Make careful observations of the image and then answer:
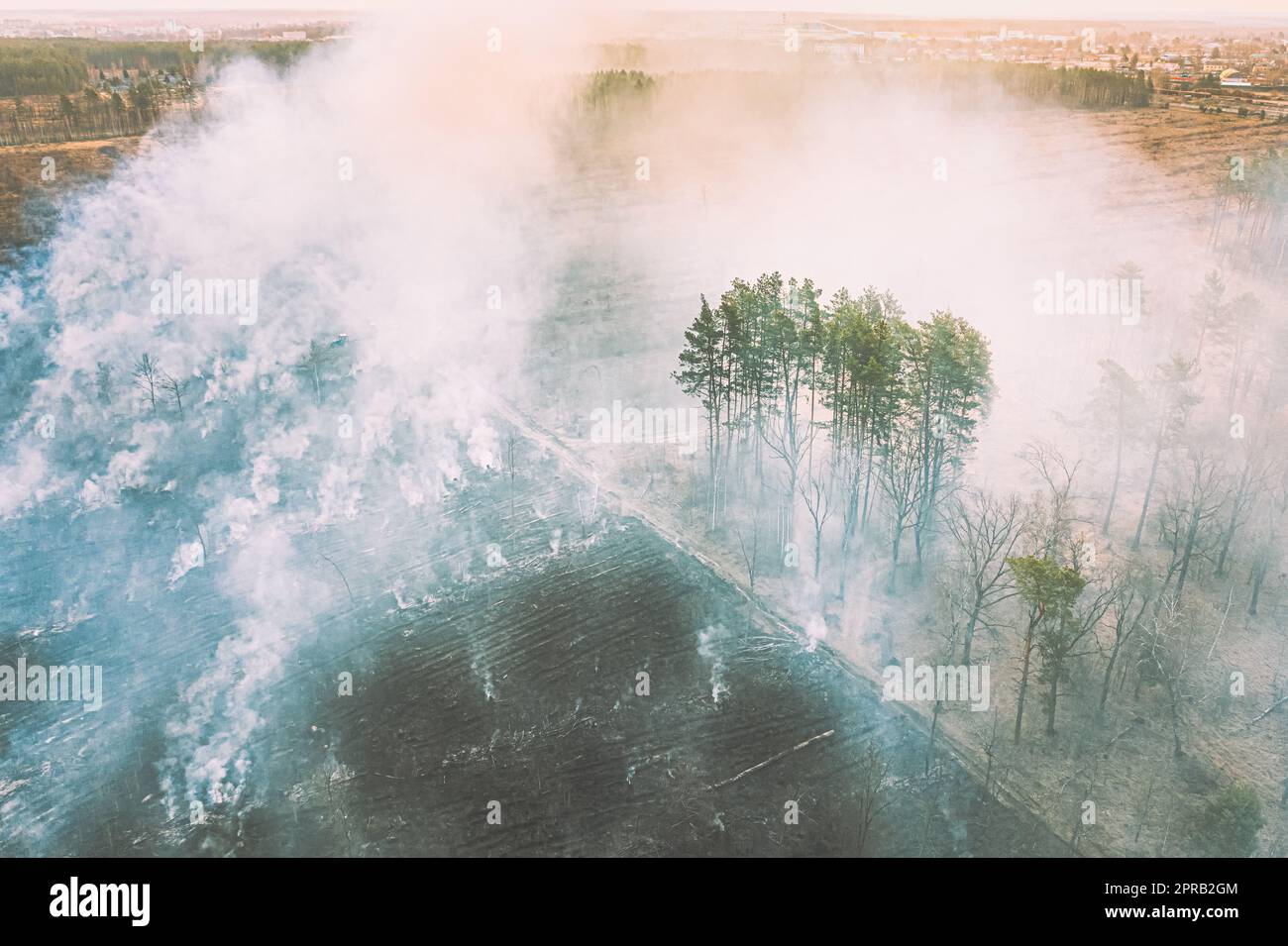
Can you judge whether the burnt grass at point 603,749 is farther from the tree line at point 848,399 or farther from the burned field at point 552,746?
the tree line at point 848,399

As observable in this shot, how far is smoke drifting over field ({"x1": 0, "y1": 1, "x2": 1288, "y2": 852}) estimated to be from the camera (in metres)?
31.6

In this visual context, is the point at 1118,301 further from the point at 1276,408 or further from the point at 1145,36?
the point at 1145,36

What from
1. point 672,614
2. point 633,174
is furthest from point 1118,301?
point 633,174

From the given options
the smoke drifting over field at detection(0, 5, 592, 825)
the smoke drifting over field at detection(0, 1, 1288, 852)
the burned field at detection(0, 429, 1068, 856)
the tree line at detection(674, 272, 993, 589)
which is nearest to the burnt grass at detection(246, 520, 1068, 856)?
the burned field at detection(0, 429, 1068, 856)

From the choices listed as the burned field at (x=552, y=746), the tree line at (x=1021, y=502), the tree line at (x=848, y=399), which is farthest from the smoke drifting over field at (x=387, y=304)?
the tree line at (x=848, y=399)

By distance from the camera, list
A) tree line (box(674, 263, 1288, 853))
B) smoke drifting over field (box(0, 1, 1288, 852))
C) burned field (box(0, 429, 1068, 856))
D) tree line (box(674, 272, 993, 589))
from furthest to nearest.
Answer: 1. tree line (box(674, 272, 993, 589))
2. smoke drifting over field (box(0, 1, 1288, 852))
3. tree line (box(674, 263, 1288, 853))
4. burned field (box(0, 429, 1068, 856))

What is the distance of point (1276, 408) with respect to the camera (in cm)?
4044

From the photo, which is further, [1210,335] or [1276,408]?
[1210,335]

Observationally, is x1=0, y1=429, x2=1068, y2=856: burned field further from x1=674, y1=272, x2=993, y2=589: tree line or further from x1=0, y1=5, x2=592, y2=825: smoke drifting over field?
x1=674, y1=272, x2=993, y2=589: tree line

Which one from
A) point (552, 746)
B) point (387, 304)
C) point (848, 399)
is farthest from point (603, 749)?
point (387, 304)

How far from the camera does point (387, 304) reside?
5616cm

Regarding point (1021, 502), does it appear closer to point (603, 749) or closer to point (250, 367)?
point (603, 749)

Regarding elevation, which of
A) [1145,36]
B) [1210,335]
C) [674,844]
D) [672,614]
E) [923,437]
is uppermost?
[1145,36]
